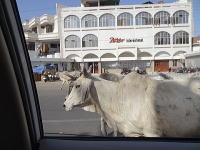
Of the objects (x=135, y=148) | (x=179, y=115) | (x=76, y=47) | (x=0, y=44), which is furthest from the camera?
(x=76, y=47)

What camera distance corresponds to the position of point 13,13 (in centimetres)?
212

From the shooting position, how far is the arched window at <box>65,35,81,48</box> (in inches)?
1909

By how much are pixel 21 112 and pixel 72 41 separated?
49.4 metres

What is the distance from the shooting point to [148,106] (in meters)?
3.62

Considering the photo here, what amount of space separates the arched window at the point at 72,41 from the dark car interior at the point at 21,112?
1788 inches

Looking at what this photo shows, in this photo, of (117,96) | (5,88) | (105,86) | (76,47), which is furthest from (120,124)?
(76,47)

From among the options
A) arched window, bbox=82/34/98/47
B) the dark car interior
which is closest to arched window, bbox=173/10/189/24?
the dark car interior

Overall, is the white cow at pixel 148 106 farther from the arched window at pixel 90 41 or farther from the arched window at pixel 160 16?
the arched window at pixel 90 41

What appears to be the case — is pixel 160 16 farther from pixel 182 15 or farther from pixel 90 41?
pixel 90 41

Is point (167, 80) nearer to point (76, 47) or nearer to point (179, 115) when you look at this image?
point (179, 115)

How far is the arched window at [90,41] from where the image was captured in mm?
48556

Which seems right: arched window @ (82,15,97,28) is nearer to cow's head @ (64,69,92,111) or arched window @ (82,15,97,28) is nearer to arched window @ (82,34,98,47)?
arched window @ (82,34,98,47)

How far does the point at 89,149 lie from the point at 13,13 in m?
1.15

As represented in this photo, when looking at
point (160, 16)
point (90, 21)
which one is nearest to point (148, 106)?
point (160, 16)
